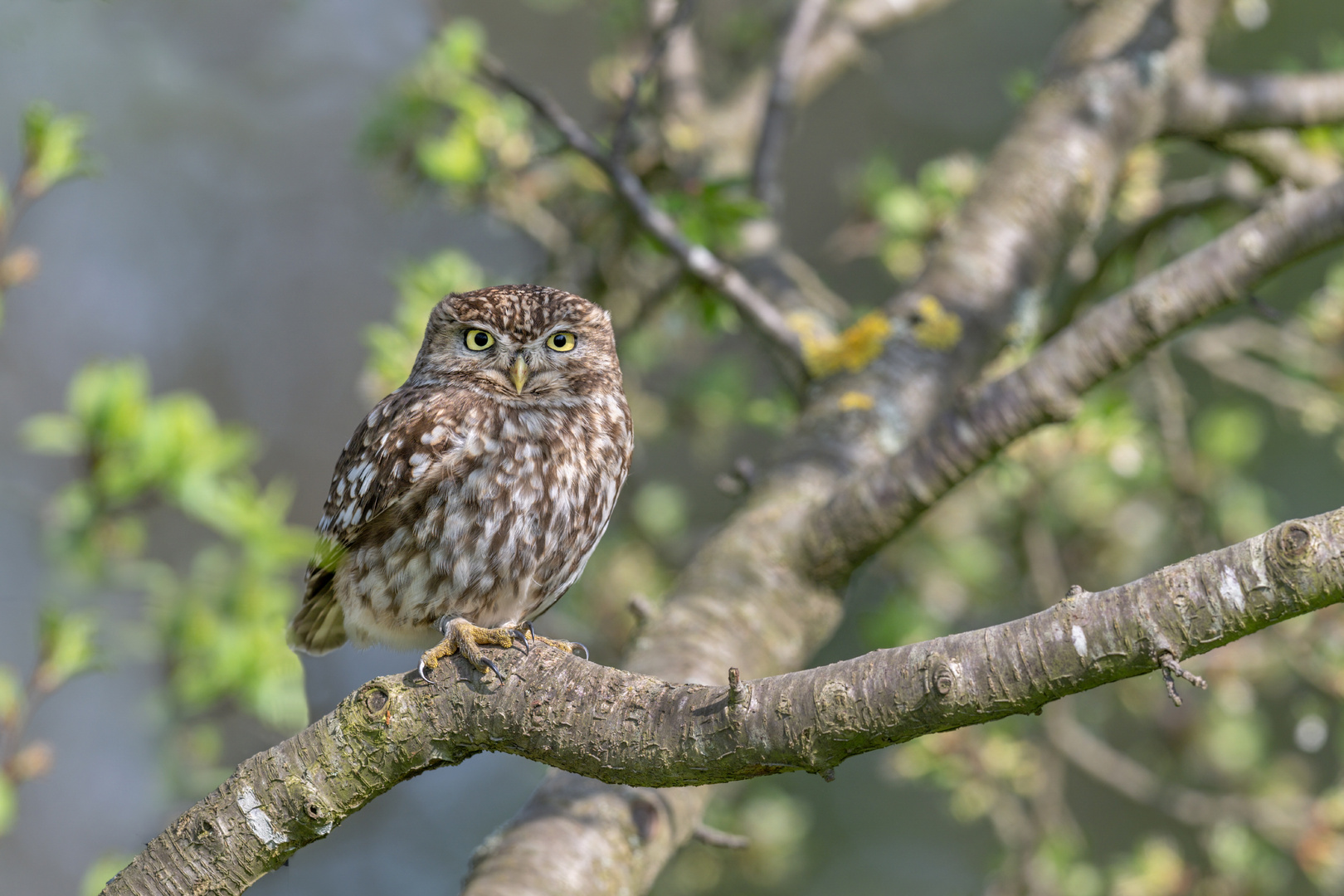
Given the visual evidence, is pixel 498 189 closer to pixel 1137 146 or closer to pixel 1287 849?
pixel 1137 146

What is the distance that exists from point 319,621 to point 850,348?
5.89ft

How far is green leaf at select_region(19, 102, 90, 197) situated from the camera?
3.28m

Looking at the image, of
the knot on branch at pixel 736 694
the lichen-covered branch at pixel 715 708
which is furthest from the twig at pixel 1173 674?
Answer: the knot on branch at pixel 736 694

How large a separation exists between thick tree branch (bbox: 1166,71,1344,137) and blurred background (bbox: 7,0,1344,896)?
1.17 feet

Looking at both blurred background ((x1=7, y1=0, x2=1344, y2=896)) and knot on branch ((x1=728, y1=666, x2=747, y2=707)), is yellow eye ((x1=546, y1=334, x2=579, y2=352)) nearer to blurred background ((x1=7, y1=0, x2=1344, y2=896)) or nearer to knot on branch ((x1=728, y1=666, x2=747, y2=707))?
blurred background ((x1=7, y1=0, x2=1344, y2=896))

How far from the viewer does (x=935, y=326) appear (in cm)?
353

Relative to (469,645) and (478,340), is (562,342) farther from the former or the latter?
(469,645)

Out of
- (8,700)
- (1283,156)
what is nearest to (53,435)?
(8,700)

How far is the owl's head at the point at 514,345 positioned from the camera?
9.86 feet

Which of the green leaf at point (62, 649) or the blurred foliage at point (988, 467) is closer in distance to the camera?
the green leaf at point (62, 649)

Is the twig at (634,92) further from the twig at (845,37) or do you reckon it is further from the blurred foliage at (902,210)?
the twig at (845,37)

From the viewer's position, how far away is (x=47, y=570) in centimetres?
422

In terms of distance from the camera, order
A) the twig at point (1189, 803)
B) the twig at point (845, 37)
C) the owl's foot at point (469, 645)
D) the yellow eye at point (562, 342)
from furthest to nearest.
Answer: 1. the twig at point (845, 37)
2. the twig at point (1189, 803)
3. the yellow eye at point (562, 342)
4. the owl's foot at point (469, 645)

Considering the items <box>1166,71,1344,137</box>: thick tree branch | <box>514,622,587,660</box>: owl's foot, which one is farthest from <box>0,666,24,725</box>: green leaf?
<box>1166,71,1344,137</box>: thick tree branch
